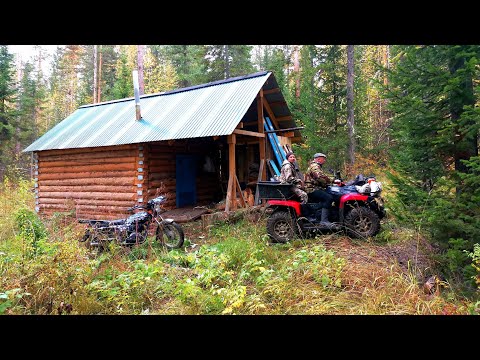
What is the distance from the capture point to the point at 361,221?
637 centimetres

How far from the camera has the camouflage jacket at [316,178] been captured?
6.69 m

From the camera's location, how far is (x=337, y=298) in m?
3.73

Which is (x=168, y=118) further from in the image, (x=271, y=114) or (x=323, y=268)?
(x=323, y=268)

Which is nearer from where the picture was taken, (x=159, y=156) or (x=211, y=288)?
(x=211, y=288)

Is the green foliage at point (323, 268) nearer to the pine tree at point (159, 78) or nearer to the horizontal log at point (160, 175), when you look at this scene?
the horizontal log at point (160, 175)

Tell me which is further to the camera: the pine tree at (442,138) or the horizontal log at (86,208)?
the horizontal log at (86,208)

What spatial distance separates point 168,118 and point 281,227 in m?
6.07

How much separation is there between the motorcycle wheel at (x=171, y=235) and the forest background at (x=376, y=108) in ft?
15.3

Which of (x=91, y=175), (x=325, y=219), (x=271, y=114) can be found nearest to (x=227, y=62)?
(x=271, y=114)

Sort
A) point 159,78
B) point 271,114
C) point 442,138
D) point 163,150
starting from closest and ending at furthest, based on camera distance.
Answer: point 442,138 < point 163,150 < point 271,114 < point 159,78

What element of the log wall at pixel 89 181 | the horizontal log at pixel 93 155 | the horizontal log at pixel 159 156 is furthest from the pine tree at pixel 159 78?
the horizontal log at pixel 159 156
